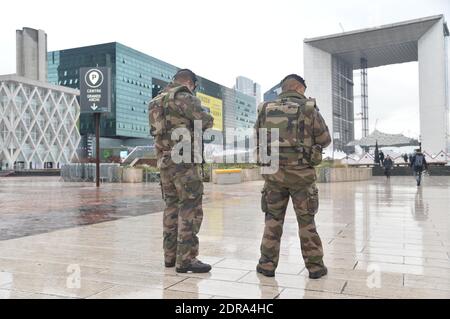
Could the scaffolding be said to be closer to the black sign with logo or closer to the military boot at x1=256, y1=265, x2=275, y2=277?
the black sign with logo

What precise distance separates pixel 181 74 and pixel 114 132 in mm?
89685

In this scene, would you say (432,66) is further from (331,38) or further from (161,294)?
(161,294)

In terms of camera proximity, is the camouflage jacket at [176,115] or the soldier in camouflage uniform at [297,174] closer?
the soldier in camouflage uniform at [297,174]

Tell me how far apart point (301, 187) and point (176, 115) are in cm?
141

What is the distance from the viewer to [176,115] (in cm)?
432

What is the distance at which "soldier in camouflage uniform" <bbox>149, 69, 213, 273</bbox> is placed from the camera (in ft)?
14.0

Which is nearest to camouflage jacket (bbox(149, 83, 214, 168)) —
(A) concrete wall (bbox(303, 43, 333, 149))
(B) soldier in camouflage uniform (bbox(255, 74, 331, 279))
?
(B) soldier in camouflage uniform (bbox(255, 74, 331, 279))

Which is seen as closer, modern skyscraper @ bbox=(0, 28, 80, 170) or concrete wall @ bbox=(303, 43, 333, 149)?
concrete wall @ bbox=(303, 43, 333, 149)

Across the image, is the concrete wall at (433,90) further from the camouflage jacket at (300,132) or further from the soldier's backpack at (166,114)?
the soldier's backpack at (166,114)

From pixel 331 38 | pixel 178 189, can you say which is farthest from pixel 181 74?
pixel 331 38

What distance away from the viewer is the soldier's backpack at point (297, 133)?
4105 mm

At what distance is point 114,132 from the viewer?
91125mm

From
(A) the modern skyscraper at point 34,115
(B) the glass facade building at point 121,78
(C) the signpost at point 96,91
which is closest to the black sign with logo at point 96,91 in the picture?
(C) the signpost at point 96,91

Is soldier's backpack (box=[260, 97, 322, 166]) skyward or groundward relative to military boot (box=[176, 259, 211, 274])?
skyward
